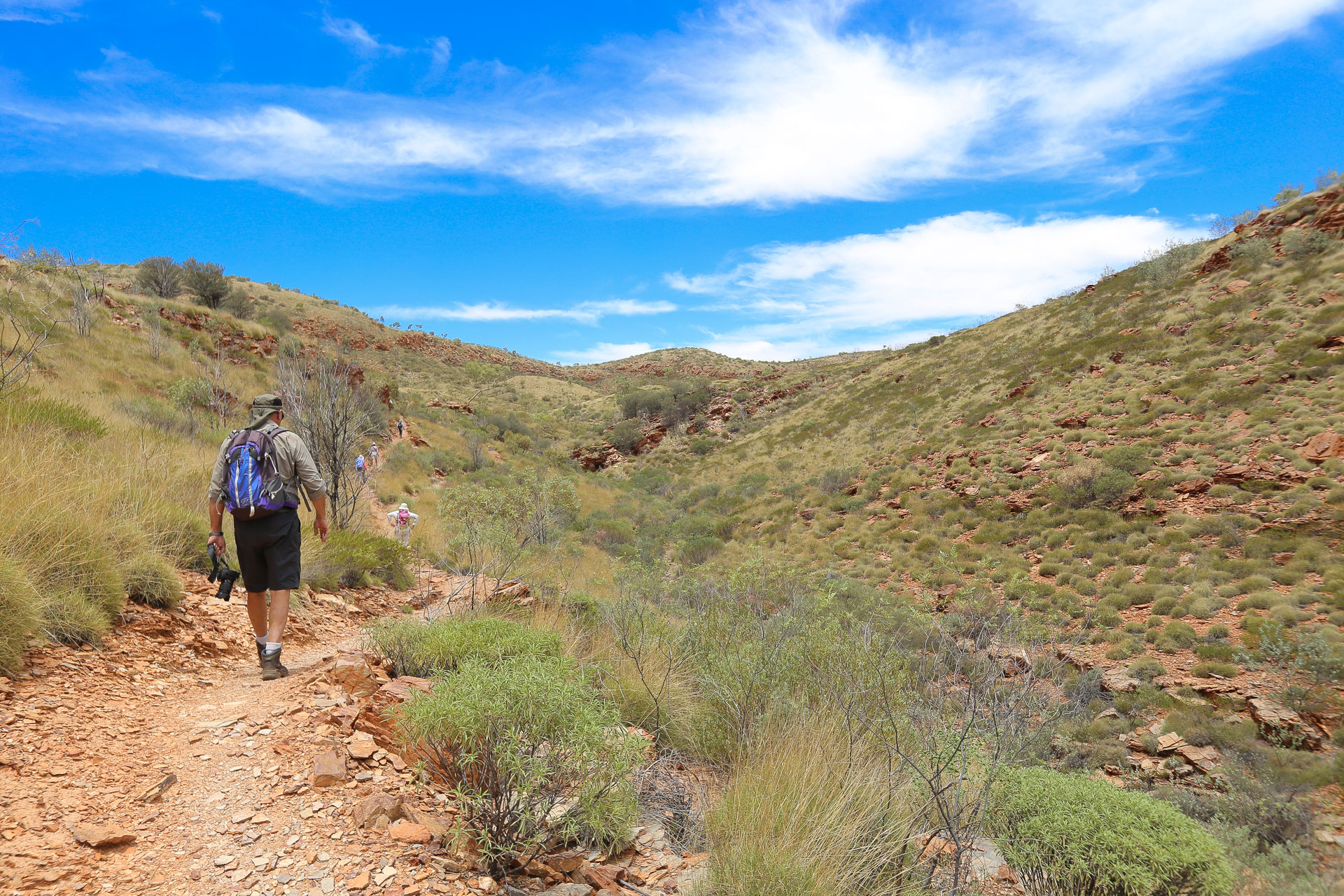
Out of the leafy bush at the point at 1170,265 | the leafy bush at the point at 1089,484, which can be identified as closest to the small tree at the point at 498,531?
the leafy bush at the point at 1089,484

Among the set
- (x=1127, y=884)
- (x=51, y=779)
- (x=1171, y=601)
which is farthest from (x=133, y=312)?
(x=1171, y=601)

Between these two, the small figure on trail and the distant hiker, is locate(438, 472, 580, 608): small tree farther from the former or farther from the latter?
the distant hiker

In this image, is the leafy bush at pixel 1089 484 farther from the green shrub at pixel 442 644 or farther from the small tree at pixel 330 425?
the small tree at pixel 330 425

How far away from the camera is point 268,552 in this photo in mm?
3992

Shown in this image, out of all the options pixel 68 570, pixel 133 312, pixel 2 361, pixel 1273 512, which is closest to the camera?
pixel 68 570

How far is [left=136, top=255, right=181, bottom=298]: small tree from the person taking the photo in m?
26.5

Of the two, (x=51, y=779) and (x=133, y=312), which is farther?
(x=133, y=312)

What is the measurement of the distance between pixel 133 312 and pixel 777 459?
2487 centimetres

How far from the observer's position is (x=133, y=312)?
1761 cm

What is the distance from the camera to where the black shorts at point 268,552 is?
3920mm

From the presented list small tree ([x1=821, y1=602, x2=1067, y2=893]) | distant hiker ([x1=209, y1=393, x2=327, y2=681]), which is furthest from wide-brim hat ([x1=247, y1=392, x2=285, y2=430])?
small tree ([x1=821, y1=602, x2=1067, y2=893])

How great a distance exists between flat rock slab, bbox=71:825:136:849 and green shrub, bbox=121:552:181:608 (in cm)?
259

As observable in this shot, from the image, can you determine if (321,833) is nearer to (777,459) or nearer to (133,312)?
(133,312)

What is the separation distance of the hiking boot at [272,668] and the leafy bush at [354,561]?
5.89ft
